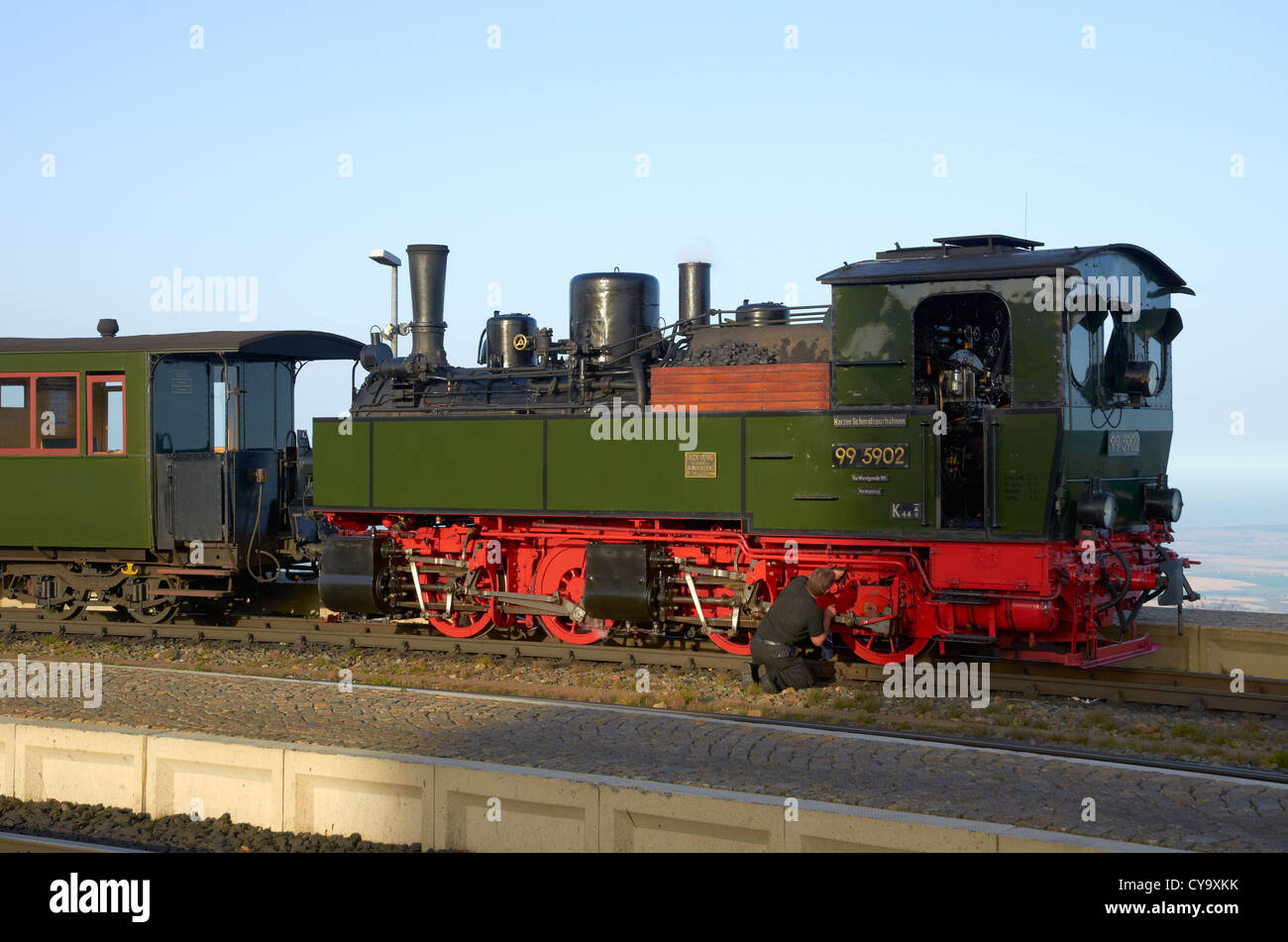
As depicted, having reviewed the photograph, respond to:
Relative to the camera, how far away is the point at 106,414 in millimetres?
13922

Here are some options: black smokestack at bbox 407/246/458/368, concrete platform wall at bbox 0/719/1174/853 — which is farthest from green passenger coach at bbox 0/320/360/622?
concrete platform wall at bbox 0/719/1174/853

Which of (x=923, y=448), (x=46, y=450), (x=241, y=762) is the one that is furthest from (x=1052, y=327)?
(x=46, y=450)

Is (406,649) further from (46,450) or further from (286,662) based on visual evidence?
(46,450)

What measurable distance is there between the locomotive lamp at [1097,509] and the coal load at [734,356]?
113 inches

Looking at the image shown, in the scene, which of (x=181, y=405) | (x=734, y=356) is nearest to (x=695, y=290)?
(x=734, y=356)

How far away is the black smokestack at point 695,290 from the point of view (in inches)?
496

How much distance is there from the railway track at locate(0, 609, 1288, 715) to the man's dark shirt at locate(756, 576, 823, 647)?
0.79 meters

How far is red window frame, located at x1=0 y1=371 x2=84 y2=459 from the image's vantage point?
13867 millimetres

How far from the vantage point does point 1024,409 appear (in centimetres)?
974

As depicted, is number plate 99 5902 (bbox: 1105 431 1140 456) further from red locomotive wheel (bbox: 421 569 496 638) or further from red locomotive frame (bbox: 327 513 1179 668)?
red locomotive wheel (bbox: 421 569 496 638)
